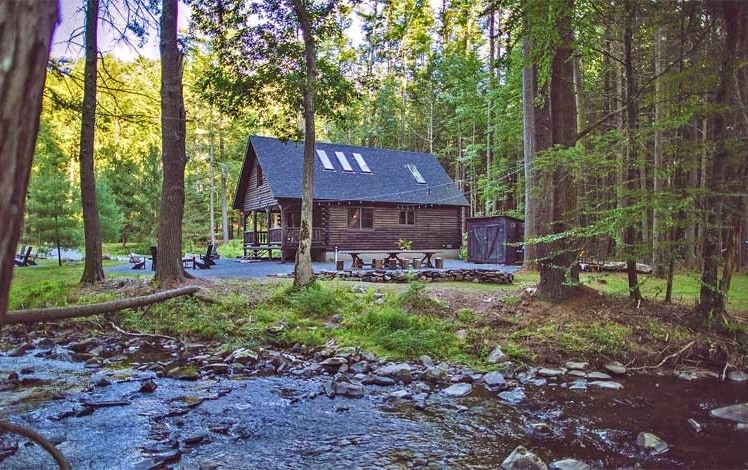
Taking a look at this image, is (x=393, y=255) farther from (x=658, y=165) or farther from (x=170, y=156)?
(x=658, y=165)

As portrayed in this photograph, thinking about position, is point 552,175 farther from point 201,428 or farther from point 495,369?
point 201,428

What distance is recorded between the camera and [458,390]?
511cm

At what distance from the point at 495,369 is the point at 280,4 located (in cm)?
779

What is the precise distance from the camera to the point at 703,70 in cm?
634

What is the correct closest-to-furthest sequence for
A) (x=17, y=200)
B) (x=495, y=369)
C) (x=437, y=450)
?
(x=17, y=200) < (x=437, y=450) < (x=495, y=369)

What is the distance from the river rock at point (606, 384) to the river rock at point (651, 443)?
4.84 feet

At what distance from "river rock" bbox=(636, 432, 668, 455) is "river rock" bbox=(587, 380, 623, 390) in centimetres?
147

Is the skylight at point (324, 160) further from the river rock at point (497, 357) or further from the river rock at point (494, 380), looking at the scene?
the river rock at point (494, 380)

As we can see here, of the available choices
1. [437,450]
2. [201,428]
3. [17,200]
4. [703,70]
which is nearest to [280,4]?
[703,70]

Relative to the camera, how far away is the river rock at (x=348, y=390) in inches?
197

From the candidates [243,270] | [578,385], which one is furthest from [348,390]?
[243,270]

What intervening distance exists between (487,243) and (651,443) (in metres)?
15.4

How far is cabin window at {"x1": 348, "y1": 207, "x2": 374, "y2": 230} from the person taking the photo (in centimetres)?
2020

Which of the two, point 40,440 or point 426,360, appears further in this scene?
point 426,360
